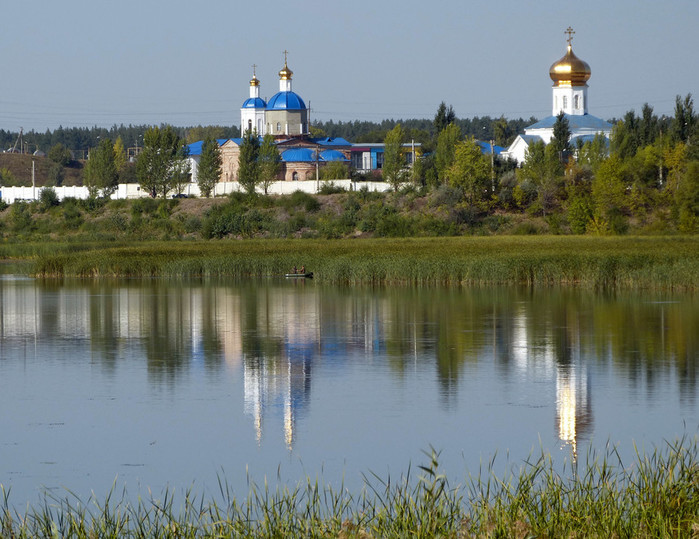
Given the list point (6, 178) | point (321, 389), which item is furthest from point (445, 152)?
point (6, 178)

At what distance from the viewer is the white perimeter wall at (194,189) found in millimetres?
83500

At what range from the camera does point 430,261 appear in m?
41.2

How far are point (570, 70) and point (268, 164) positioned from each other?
1106 inches

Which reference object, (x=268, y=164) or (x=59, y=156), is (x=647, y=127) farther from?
(x=59, y=156)

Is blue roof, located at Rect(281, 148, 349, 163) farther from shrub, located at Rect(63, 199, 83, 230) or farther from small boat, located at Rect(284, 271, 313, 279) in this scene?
small boat, located at Rect(284, 271, 313, 279)

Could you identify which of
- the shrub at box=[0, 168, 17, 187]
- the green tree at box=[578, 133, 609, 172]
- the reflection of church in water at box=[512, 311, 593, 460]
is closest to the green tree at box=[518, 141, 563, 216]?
the green tree at box=[578, 133, 609, 172]

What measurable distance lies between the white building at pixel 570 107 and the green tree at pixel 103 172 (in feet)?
106

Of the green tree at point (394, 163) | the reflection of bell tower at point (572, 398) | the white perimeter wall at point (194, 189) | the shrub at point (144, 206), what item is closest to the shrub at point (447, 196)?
the green tree at point (394, 163)

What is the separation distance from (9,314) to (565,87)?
74.1 m

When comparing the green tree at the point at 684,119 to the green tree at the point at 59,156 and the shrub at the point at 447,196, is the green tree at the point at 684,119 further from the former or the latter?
the green tree at the point at 59,156

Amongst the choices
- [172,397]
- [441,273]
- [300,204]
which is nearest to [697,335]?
[172,397]

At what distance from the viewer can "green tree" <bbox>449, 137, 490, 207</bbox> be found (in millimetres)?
72188

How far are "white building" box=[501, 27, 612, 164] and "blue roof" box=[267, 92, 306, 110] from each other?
21.8 metres

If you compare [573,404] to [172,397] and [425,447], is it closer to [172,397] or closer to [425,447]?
[425,447]
